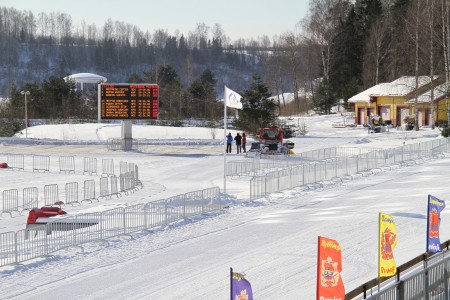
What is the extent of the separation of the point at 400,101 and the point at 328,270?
60915 millimetres

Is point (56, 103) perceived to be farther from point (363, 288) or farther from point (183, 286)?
point (363, 288)

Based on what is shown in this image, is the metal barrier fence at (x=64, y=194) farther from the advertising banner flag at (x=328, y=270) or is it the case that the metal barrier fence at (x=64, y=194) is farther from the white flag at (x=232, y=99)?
the advertising banner flag at (x=328, y=270)

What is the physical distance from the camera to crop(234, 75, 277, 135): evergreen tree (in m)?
60.9

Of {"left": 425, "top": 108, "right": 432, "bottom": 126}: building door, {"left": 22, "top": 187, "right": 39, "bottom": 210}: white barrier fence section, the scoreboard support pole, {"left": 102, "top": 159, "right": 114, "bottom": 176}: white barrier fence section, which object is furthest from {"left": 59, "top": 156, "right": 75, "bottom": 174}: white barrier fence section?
{"left": 425, "top": 108, "right": 432, "bottom": 126}: building door

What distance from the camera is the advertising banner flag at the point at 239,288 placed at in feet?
30.5

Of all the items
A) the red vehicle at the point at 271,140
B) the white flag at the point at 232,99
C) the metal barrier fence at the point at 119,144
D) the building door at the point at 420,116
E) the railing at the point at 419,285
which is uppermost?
the white flag at the point at 232,99

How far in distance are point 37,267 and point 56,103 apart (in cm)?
6863

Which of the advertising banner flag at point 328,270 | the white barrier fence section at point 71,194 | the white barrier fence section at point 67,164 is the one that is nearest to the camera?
the advertising banner flag at point 328,270

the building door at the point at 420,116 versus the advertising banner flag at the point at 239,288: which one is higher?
the building door at the point at 420,116

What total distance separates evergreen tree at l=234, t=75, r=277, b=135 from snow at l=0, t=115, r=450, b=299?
2173 cm

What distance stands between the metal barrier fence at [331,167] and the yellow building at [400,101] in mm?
19340

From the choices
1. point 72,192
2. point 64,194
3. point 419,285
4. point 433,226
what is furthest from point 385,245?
point 64,194

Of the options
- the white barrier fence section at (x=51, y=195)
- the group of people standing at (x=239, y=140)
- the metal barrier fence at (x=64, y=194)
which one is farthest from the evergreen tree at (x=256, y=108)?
the white barrier fence section at (x=51, y=195)

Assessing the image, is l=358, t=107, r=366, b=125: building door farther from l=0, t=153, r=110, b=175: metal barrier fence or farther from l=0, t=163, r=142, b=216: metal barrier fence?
l=0, t=163, r=142, b=216: metal barrier fence
